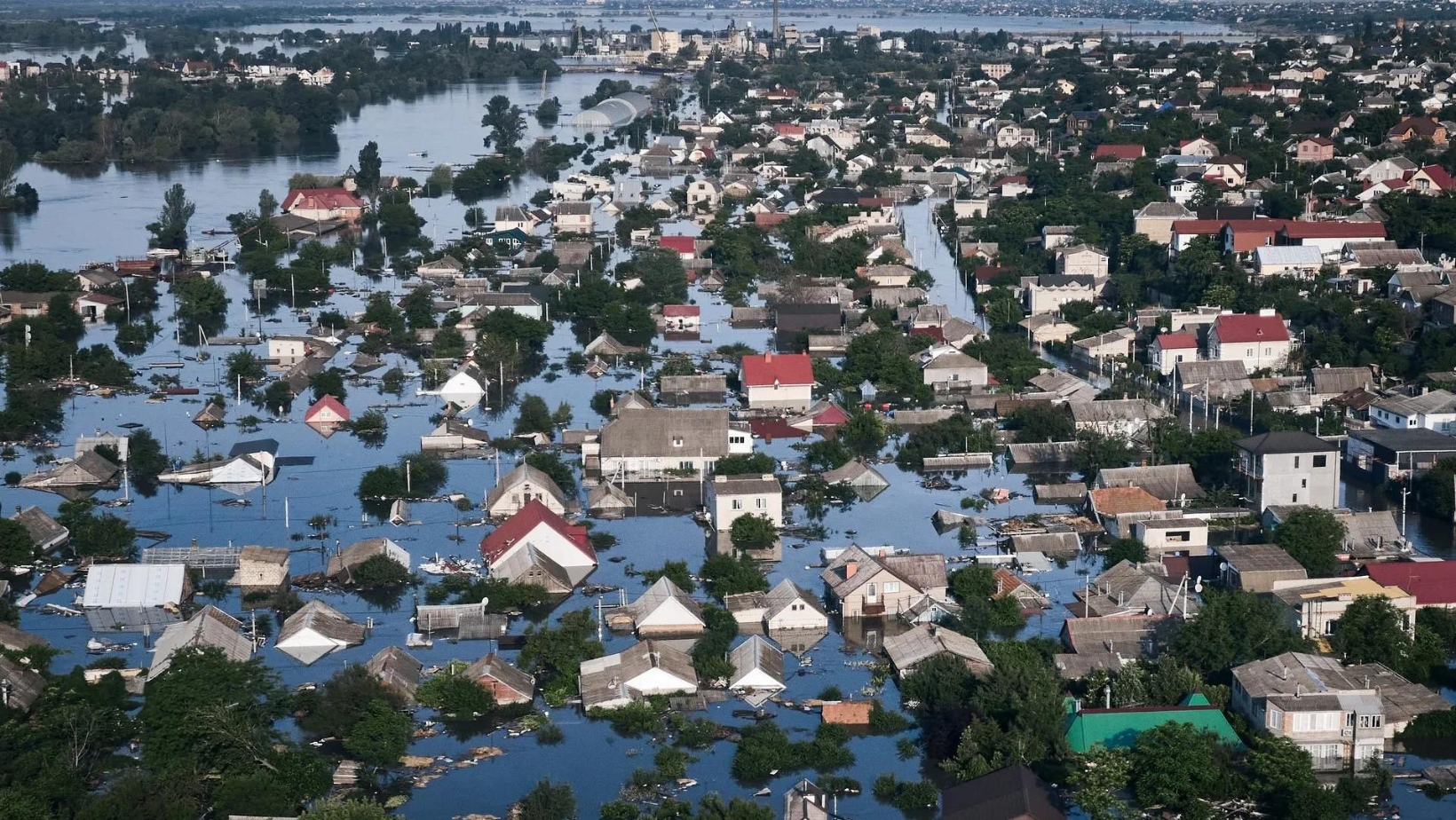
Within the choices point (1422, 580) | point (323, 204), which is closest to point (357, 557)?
point (1422, 580)

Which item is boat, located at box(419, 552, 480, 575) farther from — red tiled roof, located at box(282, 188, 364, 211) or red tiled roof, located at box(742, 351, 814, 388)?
red tiled roof, located at box(282, 188, 364, 211)

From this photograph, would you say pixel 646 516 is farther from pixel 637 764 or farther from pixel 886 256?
pixel 886 256

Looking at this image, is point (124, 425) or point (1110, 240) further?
point (1110, 240)

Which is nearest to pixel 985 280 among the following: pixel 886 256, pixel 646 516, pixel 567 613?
pixel 886 256

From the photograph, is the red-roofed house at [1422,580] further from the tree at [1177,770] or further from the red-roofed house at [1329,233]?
the red-roofed house at [1329,233]

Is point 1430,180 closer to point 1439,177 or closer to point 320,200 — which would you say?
point 1439,177

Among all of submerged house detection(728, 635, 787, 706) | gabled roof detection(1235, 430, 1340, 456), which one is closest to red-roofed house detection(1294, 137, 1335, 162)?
gabled roof detection(1235, 430, 1340, 456)

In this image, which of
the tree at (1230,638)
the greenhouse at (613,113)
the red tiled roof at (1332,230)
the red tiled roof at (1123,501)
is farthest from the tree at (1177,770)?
the greenhouse at (613,113)
